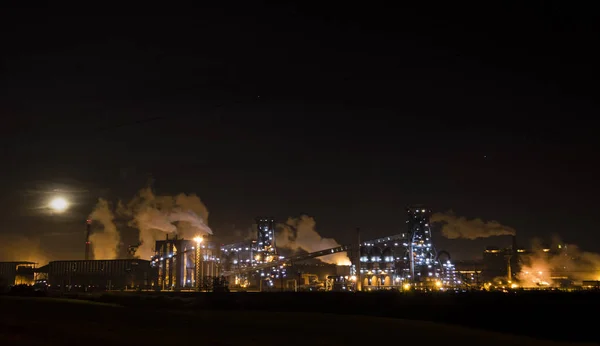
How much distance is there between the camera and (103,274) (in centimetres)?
8994

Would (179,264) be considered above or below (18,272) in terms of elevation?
above

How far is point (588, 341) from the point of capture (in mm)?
24297

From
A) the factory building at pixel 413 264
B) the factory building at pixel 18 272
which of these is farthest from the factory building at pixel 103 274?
the factory building at pixel 413 264

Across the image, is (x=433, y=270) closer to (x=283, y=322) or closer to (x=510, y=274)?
(x=510, y=274)

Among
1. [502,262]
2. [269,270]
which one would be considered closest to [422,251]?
[269,270]

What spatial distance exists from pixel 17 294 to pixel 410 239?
75976mm

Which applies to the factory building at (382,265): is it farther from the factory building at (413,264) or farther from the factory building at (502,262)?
the factory building at (502,262)

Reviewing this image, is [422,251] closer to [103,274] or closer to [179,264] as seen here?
[179,264]

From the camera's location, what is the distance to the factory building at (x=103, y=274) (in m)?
87.6

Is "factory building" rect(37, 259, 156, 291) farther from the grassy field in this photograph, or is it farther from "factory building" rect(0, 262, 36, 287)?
the grassy field

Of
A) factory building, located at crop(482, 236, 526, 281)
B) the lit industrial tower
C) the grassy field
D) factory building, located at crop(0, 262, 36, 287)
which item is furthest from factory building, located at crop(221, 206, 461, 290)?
the grassy field

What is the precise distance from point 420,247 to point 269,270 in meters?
33.1

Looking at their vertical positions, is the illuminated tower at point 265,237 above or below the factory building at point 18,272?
above

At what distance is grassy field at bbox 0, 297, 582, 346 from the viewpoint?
58.2 ft
